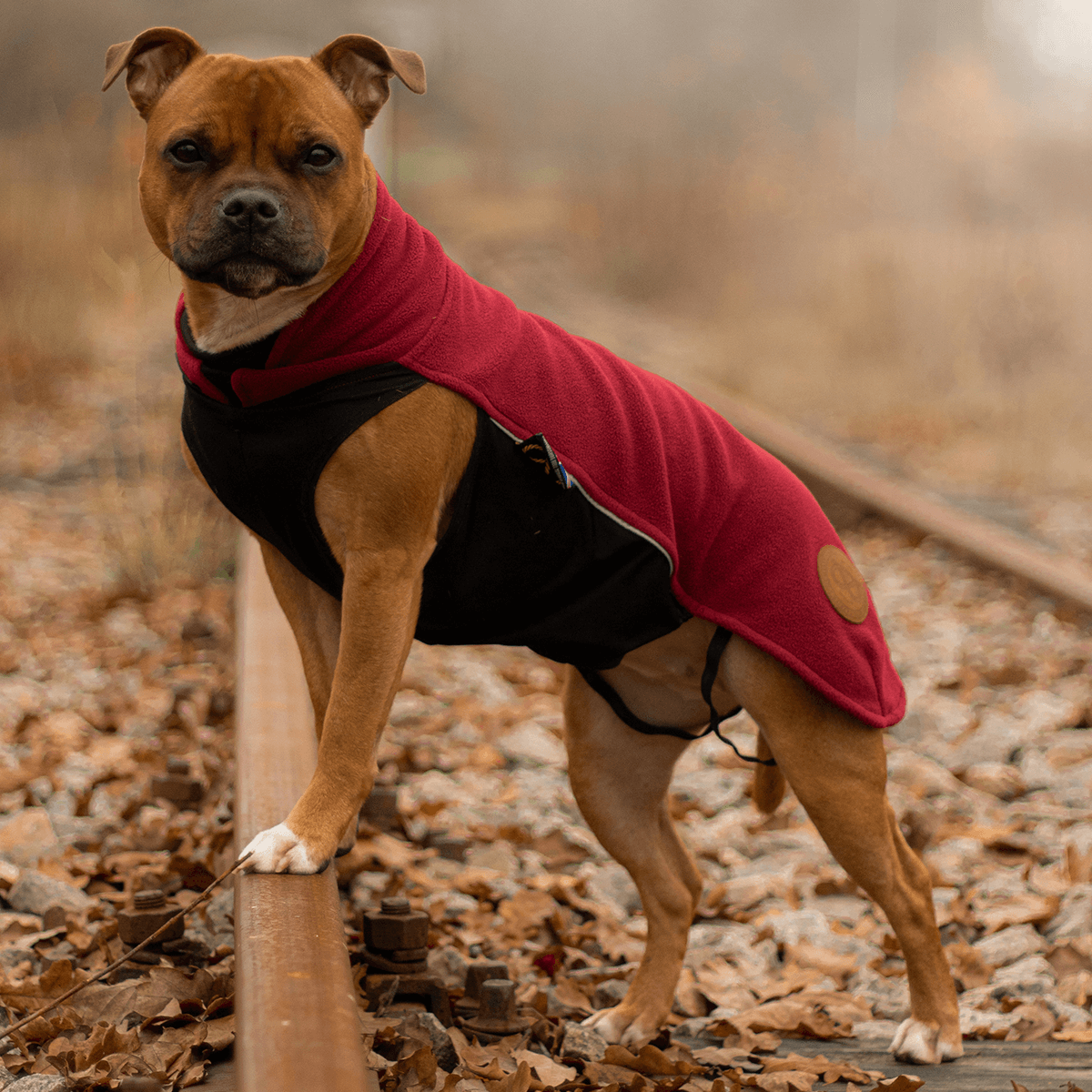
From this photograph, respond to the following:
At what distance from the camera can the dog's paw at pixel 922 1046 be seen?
9.43 ft

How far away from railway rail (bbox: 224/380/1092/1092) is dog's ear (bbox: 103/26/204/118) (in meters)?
1.51

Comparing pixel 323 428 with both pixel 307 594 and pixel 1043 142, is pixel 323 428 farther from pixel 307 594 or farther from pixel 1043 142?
pixel 1043 142

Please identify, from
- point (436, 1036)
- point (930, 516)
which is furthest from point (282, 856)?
point (930, 516)

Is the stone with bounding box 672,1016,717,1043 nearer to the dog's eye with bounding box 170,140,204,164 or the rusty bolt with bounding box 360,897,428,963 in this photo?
the rusty bolt with bounding box 360,897,428,963

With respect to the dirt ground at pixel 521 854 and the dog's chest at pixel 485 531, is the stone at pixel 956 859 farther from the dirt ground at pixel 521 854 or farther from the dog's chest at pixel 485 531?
the dog's chest at pixel 485 531

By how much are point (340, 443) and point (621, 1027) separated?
1.57m

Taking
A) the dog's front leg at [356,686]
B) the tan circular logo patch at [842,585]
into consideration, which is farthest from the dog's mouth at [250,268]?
the tan circular logo patch at [842,585]

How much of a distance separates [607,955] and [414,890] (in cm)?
57

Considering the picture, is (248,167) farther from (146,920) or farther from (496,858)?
(496,858)

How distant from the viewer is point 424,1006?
289 cm

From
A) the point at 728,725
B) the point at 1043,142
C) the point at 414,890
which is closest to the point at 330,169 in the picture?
the point at 414,890

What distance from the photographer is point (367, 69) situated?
272 cm

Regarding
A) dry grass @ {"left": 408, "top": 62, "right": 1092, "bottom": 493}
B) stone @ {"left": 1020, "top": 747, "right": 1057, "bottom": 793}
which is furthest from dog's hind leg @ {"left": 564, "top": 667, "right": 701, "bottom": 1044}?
dry grass @ {"left": 408, "top": 62, "right": 1092, "bottom": 493}

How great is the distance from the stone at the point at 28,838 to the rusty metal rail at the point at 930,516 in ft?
12.0
